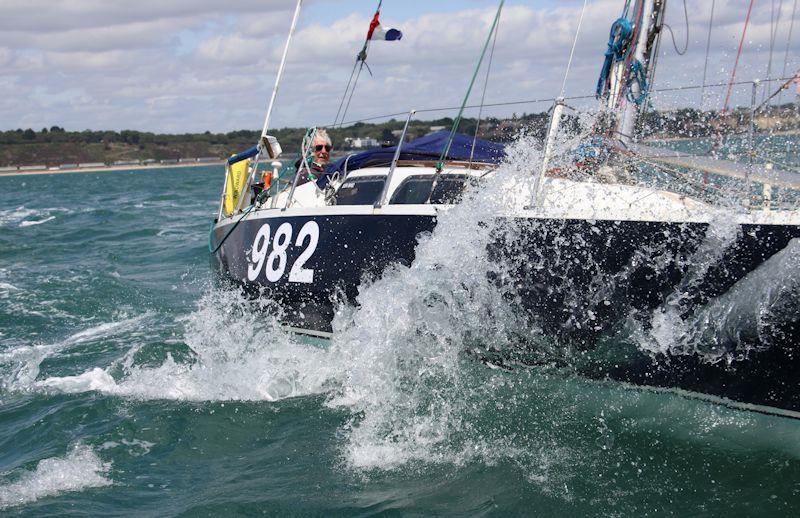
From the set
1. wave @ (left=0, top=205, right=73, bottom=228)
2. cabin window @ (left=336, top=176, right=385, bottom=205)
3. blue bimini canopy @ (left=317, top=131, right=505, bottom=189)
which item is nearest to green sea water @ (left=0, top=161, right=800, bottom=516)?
cabin window @ (left=336, top=176, right=385, bottom=205)

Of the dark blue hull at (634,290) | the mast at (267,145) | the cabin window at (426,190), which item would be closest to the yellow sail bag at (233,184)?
the mast at (267,145)

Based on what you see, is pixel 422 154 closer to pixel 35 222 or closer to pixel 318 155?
pixel 318 155

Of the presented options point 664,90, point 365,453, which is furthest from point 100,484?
point 664,90

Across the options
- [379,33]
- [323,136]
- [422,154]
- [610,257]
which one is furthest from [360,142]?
[610,257]

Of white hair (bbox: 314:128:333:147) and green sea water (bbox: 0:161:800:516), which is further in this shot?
white hair (bbox: 314:128:333:147)

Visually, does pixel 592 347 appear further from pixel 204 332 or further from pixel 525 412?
pixel 204 332

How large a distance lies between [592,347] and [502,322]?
1.98 feet

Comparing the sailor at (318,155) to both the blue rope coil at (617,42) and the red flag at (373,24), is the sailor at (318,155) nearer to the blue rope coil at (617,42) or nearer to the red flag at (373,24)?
the red flag at (373,24)

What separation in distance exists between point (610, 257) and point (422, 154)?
8.66 feet

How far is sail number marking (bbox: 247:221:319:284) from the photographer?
6820 millimetres

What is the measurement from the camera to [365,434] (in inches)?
224

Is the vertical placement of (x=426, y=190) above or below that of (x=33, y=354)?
above

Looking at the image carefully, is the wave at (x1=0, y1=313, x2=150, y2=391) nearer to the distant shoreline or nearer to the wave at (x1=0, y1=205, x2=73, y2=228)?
the wave at (x1=0, y1=205, x2=73, y2=228)

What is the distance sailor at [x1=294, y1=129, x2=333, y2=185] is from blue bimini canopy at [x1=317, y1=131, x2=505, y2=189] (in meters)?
0.30
